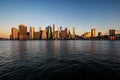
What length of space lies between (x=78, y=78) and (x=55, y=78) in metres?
3.40

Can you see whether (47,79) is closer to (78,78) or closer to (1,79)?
(78,78)

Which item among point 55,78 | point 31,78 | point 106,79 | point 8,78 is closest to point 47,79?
point 55,78

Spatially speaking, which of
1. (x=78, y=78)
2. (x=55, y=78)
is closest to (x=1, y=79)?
(x=55, y=78)

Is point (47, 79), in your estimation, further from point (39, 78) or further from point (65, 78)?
point (65, 78)

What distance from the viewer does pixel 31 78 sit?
1277 cm

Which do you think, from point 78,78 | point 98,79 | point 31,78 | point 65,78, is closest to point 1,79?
point 31,78

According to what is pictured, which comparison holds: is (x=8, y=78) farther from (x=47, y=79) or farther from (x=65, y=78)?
(x=65, y=78)

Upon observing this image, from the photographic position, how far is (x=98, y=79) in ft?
40.6

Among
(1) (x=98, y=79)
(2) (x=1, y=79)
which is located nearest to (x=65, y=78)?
(1) (x=98, y=79)

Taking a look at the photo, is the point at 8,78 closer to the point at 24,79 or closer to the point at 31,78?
the point at 24,79

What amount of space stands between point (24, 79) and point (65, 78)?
19.6ft

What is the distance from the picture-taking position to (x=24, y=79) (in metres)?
12.5

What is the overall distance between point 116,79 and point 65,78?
735 cm

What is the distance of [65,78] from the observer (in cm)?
1267
